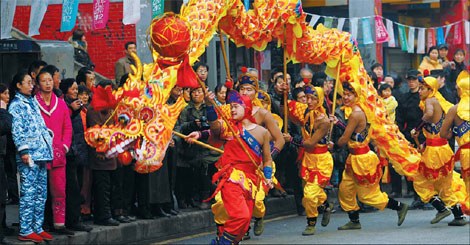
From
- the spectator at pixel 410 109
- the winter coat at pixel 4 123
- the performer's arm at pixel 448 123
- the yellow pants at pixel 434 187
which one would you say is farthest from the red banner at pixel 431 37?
the winter coat at pixel 4 123

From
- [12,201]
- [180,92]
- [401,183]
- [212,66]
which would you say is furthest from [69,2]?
[401,183]

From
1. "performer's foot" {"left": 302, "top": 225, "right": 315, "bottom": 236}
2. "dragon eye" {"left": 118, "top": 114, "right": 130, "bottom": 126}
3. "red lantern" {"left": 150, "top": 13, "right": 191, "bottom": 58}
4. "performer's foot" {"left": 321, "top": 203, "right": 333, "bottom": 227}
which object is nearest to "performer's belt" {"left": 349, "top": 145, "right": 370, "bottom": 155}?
"performer's foot" {"left": 321, "top": 203, "right": 333, "bottom": 227}

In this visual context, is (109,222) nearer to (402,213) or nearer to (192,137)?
(192,137)

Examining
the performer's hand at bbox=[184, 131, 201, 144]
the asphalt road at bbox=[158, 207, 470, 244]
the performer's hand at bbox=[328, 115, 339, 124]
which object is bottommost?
the asphalt road at bbox=[158, 207, 470, 244]

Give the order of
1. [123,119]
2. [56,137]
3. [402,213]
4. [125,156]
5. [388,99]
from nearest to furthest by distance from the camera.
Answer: [125,156]
[123,119]
[56,137]
[402,213]
[388,99]

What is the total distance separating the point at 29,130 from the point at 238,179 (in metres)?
2.19

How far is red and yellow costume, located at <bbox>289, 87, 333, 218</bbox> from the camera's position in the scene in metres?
14.0

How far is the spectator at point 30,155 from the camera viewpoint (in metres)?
11.9

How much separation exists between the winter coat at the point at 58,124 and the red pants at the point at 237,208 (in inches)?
73.0

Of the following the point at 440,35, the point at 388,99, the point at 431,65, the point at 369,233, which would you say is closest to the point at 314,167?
the point at 369,233

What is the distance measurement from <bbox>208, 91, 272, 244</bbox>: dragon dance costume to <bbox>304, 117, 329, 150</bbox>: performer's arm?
211cm

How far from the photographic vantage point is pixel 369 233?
13.8 metres

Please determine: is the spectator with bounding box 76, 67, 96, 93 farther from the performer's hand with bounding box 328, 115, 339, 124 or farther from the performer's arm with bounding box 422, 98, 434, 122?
the performer's arm with bounding box 422, 98, 434, 122

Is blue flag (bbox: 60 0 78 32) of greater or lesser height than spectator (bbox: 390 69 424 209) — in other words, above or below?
above
